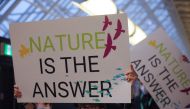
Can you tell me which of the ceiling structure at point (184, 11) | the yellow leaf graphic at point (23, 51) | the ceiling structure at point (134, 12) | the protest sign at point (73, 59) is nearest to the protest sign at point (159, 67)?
the protest sign at point (73, 59)

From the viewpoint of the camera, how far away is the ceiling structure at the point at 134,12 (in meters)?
8.26

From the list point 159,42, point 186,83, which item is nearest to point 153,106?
point 186,83

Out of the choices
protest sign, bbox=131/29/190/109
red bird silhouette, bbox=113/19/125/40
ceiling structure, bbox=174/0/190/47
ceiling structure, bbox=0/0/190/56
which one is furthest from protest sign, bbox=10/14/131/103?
ceiling structure, bbox=174/0/190/47

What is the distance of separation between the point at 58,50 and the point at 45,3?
7.13 metres

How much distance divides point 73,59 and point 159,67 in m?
1.16

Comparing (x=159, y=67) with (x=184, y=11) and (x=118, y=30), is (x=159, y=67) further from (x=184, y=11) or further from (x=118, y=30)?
(x=184, y=11)

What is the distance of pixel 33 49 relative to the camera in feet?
Answer: 9.00

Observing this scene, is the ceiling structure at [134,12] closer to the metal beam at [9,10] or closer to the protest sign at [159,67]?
the metal beam at [9,10]

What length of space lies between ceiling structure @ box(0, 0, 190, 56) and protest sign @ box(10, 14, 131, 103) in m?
4.38

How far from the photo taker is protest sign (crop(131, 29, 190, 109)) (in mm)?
3549

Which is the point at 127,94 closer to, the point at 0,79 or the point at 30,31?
the point at 30,31

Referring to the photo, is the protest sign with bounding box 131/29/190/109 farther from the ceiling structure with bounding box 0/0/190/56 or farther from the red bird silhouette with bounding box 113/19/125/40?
the ceiling structure with bounding box 0/0/190/56

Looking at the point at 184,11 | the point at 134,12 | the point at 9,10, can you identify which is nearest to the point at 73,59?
the point at 9,10

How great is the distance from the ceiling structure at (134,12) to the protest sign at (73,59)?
4.38m
